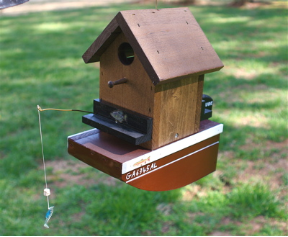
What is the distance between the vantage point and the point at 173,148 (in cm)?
195

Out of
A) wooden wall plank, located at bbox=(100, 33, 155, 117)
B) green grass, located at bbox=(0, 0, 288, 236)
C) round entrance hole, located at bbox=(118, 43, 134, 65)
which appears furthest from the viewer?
green grass, located at bbox=(0, 0, 288, 236)

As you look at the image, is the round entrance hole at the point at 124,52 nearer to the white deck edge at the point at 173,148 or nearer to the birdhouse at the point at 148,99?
the birdhouse at the point at 148,99

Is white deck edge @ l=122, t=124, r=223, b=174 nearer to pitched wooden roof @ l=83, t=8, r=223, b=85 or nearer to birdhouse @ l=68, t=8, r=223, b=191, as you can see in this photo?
birdhouse @ l=68, t=8, r=223, b=191

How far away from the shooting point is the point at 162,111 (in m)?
1.85

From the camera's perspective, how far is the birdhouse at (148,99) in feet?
5.57

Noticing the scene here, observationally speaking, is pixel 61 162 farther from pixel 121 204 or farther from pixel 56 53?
pixel 56 53

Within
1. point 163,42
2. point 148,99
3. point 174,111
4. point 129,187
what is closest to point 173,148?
point 174,111

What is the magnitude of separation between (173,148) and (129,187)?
2420mm

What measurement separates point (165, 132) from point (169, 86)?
0.22 m

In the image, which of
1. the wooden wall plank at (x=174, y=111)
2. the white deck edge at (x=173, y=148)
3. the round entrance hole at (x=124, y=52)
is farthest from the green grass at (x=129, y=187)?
the round entrance hole at (x=124, y=52)

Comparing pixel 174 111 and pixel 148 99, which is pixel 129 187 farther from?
pixel 148 99

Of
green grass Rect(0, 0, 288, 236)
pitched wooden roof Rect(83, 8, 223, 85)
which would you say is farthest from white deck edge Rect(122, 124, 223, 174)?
green grass Rect(0, 0, 288, 236)

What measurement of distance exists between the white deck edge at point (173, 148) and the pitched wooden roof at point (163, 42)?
37 centimetres

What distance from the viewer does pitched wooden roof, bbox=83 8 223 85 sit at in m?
1.65
